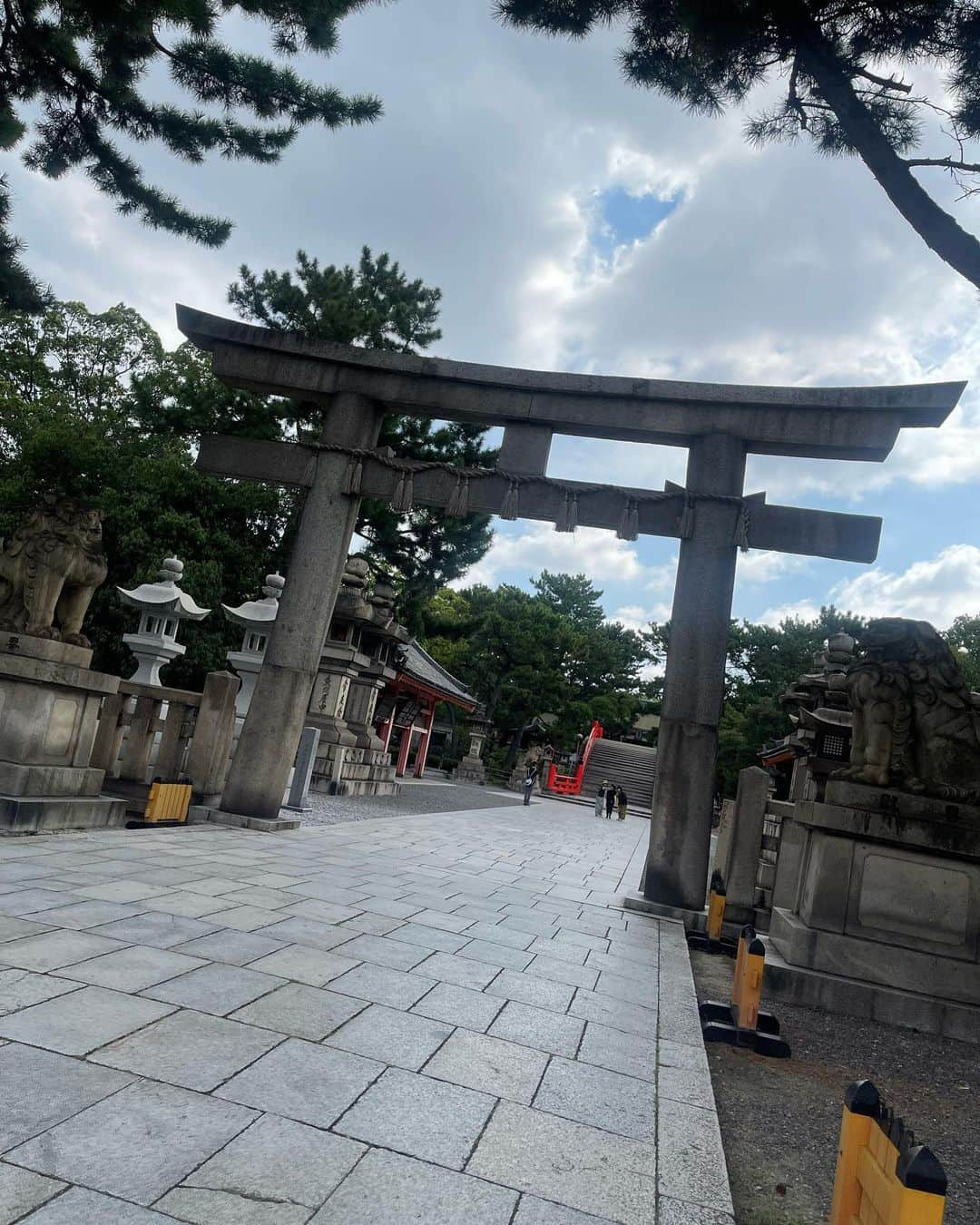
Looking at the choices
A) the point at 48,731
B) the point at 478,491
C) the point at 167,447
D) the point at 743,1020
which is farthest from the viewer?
the point at 167,447

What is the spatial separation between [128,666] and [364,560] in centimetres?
635

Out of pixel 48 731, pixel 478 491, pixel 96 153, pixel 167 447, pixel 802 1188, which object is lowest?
pixel 802 1188

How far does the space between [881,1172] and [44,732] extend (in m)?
6.72

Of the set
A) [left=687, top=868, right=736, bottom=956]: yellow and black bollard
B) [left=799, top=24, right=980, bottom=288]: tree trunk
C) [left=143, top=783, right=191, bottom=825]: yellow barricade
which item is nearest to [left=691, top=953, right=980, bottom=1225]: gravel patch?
[left=687, top=868, right=736, bottom=956]: yellow and black bollard

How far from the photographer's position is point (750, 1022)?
4.41 m

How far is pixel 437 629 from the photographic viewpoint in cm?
2550

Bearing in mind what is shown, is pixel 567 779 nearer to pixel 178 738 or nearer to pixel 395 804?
pixel 395 804

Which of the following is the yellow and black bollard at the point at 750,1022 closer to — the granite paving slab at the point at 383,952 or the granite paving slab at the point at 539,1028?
the granite paving slab at the point at 539,1028

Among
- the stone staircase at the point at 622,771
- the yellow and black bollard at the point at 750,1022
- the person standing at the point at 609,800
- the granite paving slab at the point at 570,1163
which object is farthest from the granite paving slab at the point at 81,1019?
the stone staircase at the point at 622,771

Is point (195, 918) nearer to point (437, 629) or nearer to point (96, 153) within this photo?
point (96, 153)

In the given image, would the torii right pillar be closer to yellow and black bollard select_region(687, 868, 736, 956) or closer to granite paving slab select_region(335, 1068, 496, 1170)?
yellow and black bollard select_region(687, 868, 736, 956)

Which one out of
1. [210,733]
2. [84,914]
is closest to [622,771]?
[210,733]

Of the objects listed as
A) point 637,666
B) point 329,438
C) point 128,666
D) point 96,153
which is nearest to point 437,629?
point 128,666

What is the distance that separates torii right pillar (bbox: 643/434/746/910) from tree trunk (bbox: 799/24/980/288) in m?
3.78
